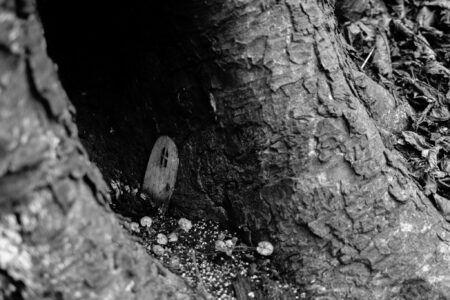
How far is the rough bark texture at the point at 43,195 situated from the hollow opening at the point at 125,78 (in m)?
0.59

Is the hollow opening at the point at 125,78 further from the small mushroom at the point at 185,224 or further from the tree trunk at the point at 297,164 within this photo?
the small mushroom at the point at 185,224

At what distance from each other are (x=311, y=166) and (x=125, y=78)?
78cm

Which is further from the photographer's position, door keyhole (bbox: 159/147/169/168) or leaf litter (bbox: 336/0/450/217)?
leaf litter (bbox: 336/0/450/217)

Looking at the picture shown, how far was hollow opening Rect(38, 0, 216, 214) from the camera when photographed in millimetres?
1655

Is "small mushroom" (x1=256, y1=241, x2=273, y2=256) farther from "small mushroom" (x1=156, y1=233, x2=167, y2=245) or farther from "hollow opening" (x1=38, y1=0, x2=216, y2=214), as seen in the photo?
"hollow opening" (x1=38, y1=0, x2=216, y2=214)

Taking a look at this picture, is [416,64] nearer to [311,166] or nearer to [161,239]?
[311,166]

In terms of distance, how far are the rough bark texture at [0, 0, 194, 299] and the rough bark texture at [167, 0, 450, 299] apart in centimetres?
58

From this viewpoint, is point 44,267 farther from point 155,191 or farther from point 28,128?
point 155,191

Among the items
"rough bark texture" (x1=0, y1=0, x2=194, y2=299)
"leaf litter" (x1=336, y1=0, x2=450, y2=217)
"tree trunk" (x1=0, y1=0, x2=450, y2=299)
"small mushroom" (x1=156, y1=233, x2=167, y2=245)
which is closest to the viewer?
"rough bark texture" (x1=0, y1=0, x2=194, y2=299)

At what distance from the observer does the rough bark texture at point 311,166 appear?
1.57 metres

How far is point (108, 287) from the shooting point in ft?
3.95

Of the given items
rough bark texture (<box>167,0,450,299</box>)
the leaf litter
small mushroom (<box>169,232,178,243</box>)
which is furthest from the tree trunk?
the leaf litter

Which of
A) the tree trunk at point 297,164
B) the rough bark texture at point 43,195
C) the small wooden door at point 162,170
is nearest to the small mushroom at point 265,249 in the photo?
the tree trunk at point 297,164

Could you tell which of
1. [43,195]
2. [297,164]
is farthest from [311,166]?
[43,195]
